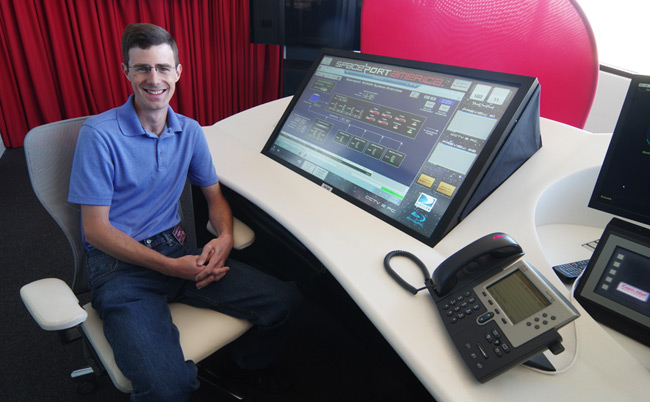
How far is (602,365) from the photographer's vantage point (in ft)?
2.33

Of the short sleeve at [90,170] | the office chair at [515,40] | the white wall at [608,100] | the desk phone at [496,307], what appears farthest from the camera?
the white wall at [608,100]

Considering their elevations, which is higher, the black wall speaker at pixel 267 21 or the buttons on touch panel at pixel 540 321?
the black wall speaker at pixel 267 21

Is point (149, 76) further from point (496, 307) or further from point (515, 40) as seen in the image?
point (515, 40)

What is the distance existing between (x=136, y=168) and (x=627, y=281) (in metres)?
1.30

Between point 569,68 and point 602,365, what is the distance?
1.31 metres

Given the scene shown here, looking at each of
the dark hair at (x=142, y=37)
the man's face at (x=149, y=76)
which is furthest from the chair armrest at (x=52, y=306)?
the dark hair at (x=142, y=37)

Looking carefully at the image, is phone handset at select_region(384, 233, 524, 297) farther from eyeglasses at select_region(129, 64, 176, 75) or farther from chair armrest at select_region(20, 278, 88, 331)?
eyeglasses at select_region(129, 64, 176, 75)

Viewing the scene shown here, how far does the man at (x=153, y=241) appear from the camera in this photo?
3.27ft

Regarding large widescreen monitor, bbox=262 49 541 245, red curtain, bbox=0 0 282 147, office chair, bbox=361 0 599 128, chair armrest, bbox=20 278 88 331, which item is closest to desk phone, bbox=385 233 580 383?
large widescreen monitor, bbox=262 49 541 245

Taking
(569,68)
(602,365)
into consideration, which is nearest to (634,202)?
(602,365)

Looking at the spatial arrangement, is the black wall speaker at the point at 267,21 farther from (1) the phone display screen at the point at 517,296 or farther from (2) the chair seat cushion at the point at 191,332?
(1) the phone display screen at the point at 517,296

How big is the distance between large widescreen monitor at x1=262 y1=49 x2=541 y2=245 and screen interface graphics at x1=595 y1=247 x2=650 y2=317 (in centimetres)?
33

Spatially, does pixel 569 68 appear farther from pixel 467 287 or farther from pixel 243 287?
pixel 243 287

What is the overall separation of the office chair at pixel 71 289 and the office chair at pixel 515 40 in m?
1.55
